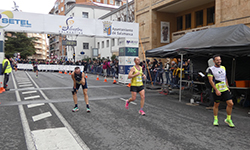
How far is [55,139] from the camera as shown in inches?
191

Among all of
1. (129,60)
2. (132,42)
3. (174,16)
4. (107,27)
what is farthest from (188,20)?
(107,27)

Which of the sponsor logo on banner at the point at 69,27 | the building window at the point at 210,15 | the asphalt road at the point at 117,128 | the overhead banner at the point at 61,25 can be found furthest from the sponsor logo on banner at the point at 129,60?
the building window at the point at 210,15

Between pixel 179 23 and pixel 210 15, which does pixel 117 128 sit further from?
pixel 179 23

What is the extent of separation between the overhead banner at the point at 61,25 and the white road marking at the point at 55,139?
9936 millimetres

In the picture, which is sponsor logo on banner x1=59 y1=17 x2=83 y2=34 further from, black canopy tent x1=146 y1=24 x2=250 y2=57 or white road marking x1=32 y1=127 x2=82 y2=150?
white road marking x1=32 y1=127 x2=82 y2=150

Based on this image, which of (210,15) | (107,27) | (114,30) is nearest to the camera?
(107,27)

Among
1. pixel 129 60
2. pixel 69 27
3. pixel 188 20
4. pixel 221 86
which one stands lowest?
pixel 221 86

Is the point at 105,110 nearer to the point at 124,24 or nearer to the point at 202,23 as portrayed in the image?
the point at 124,24

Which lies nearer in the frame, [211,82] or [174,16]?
[211,82]

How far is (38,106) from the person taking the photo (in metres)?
8.41

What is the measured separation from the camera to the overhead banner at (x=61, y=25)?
1294cm

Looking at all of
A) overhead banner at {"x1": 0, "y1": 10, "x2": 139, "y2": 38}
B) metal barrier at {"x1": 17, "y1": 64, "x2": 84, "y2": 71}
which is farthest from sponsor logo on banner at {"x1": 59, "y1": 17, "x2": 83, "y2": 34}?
metal barrier at {"x1": 17, "y1": 64, "x2": 84, "y2": 71}

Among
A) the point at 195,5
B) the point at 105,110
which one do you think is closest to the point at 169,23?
the point at 195,5

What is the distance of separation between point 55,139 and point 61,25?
10994mm
